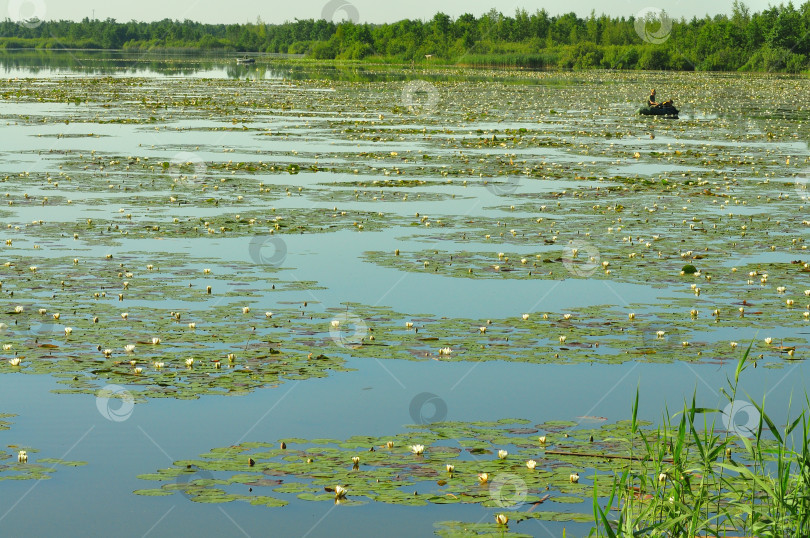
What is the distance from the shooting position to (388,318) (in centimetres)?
1149

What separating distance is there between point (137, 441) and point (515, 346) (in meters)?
4.01

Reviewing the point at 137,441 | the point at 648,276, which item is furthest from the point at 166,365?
the point at 648,276

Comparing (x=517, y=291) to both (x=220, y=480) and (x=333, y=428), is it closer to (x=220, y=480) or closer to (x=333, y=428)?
(x=333, y=428)
